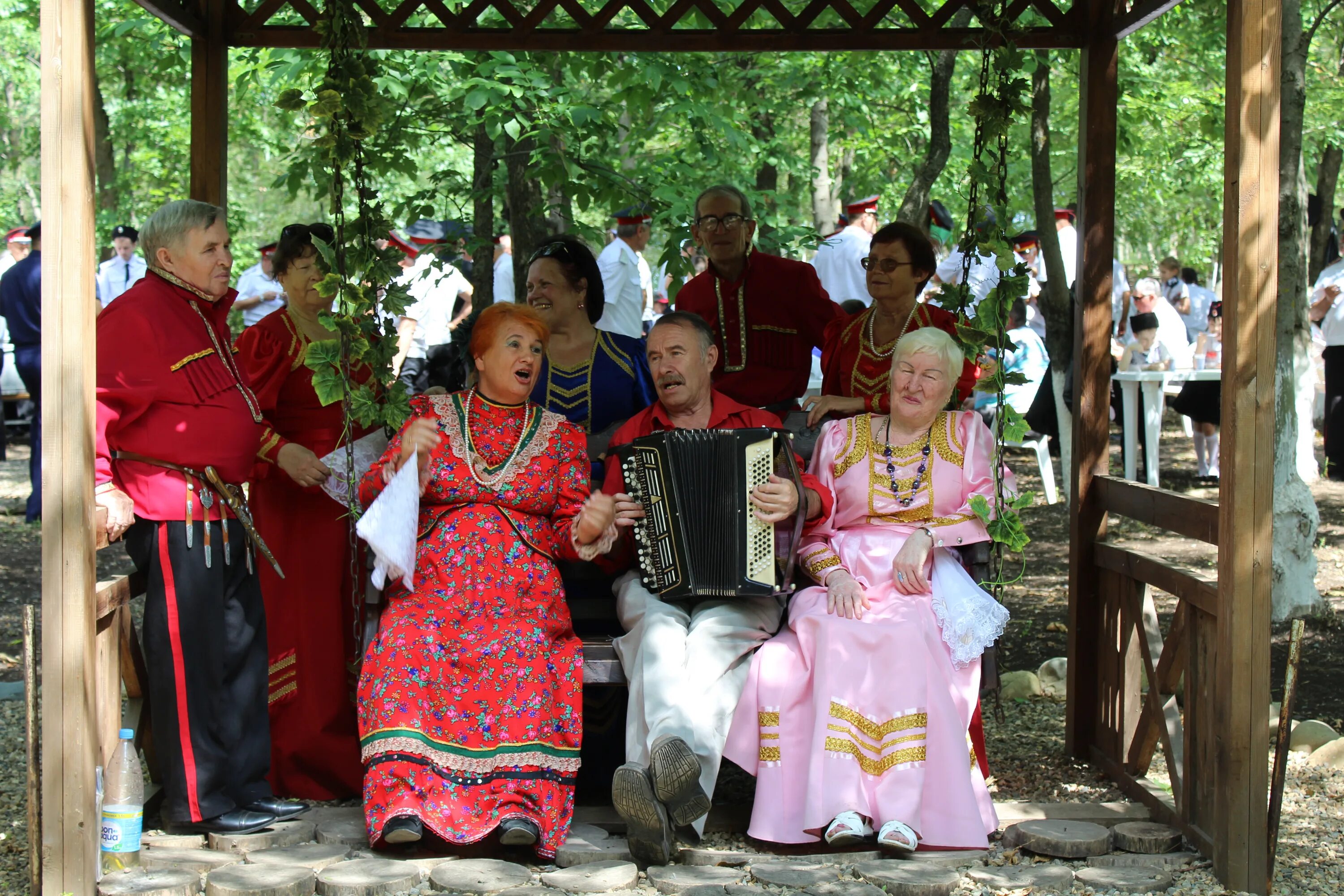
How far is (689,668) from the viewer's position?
4.40 m

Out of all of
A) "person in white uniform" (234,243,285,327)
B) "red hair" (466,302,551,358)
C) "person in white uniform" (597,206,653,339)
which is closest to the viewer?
"red hair" (466,302,551,358)

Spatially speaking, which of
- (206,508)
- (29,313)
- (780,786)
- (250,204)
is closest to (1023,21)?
(780,786)

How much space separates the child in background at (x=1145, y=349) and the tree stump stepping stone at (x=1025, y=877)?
8.76 m

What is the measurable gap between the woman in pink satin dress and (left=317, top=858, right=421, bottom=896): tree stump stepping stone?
3.55 ft

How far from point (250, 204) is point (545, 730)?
28.1 m

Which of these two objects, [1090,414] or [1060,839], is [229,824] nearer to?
[1060,839]

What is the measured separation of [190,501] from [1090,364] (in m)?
3.37

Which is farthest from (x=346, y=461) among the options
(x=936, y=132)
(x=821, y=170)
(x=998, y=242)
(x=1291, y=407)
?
(x=821, y=170)

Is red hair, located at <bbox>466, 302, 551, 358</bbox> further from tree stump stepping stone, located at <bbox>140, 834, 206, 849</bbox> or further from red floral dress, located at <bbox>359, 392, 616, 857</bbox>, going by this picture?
tree stump stepping stone, located at <bbox>140, 834, 206, 849</bbox>

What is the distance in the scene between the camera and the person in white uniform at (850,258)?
11227 mm

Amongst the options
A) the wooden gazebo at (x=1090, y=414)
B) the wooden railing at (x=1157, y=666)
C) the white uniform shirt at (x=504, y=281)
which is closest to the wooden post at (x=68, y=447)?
the wooden gazebo at (x=1090, y=414)

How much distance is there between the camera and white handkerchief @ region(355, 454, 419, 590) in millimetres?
4371

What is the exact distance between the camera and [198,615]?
4242 millimetres

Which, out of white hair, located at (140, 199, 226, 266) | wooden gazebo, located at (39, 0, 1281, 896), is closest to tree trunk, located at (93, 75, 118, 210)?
wooden gazebo, located at (39, 0, 1281, 896)
